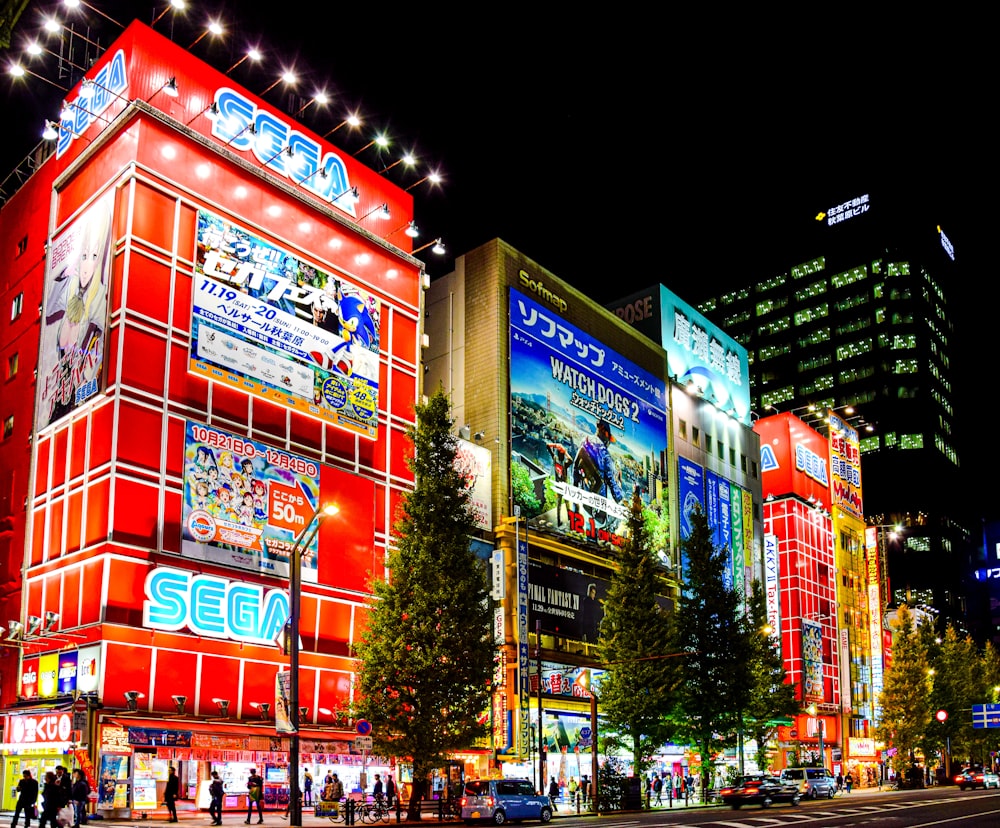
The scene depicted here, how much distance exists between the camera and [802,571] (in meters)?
87.1

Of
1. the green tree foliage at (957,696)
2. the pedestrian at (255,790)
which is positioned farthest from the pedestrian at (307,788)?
the green tree foliage at (957,696)

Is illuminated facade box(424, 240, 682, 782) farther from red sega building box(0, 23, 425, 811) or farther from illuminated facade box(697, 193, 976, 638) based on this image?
illuminated facade box(697, 193, 976, 638)

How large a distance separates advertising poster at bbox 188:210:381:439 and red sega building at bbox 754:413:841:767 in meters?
46.3

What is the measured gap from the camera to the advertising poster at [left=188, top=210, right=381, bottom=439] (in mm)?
41094

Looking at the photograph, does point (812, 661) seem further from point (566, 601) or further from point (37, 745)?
point (37, 745)

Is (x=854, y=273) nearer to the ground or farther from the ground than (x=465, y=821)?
farther from the ground

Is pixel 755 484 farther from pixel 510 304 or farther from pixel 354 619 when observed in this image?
pixel 354 619

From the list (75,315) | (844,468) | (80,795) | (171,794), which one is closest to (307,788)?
(171,794)

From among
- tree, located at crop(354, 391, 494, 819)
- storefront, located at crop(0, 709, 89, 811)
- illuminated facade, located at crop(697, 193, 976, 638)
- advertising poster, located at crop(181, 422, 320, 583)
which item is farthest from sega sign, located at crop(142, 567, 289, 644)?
illuminated facade, located at crop(697, 193, 976, 638)

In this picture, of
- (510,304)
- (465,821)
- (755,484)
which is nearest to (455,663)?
(465,821)

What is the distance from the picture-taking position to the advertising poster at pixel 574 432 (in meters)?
57.1

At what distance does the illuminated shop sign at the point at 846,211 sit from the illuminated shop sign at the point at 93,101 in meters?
159

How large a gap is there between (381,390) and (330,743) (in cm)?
1569

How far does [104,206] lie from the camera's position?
40.9 meters
